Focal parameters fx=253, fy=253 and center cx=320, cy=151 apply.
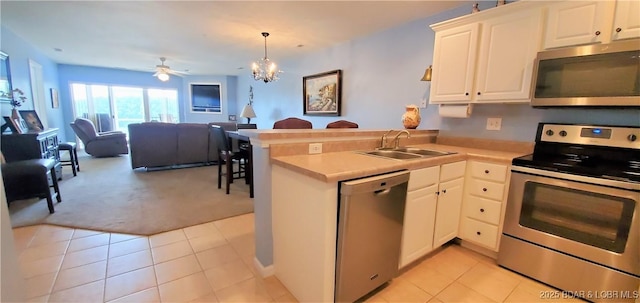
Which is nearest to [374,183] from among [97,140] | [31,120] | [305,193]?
[305,193]

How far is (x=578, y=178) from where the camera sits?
1.56 m

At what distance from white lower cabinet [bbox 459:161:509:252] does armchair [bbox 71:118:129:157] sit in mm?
6937

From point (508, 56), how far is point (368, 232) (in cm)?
186

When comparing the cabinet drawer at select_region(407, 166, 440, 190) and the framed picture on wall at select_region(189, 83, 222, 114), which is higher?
the framed picture on wall at select_region(189, 83, 222, 114)

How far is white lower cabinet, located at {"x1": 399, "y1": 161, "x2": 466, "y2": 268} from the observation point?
1.70 meters

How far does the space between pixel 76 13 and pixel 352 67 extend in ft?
11.9

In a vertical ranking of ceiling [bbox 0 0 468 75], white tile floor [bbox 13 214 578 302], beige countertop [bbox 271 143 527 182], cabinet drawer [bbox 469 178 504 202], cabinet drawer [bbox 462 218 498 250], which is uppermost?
ceiling [bbox 0 0 468 75]

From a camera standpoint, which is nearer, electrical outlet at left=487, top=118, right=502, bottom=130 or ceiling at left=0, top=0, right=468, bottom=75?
electrical outlet at left=487, top=118, right=502, bottom=130

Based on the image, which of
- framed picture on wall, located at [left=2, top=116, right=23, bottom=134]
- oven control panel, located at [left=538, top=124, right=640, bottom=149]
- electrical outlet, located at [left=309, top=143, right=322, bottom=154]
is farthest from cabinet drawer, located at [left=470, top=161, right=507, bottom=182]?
framed picture on wall, located at [left=2, top=116, right=23, bottom=134]

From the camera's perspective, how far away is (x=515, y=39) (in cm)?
200

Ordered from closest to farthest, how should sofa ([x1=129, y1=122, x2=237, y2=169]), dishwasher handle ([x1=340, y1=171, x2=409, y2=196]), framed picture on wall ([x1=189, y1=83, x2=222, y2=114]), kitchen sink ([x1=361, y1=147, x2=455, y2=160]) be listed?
dishwasher handle ([x1=340, y1=171, x2=409, y2=196]) → kitchen sink ([x1=361, y1=147, x2=455, y2=160]) → sofa ([x1=129, y1=122, x2=237, y2=169]) → framed picture on wall ([x1=189, y1=83, x2=222, y2=114])

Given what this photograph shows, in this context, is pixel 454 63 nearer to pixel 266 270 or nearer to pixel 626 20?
pixel 626 20

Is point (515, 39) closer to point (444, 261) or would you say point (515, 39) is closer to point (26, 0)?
point (444, 261)

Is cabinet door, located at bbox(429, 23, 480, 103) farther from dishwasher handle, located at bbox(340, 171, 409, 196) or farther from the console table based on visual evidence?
the console table
